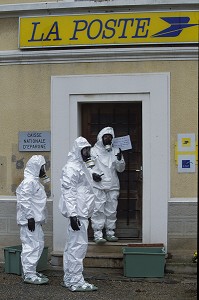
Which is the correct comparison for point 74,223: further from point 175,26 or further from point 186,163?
point 175,26

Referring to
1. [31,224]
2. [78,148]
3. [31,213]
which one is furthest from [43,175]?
[78,148]

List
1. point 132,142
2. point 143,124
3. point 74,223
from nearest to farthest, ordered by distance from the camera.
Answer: point 74,223 → point 143,124 → point 132,142

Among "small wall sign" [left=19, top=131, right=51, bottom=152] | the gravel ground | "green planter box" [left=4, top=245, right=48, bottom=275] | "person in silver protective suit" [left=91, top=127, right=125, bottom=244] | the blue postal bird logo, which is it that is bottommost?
the gravel ground

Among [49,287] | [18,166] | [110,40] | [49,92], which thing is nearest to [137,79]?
[110,40]

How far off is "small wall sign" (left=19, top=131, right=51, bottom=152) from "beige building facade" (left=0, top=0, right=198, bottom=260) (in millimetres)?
56

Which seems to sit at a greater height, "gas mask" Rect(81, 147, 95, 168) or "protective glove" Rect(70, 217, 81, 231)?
"gas mask" Rect(81, 147, 95, 168)

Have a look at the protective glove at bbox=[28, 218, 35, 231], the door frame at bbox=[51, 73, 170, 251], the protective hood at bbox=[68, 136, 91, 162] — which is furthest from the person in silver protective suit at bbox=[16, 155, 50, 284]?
the door frame at bbox=[51, 73, 170, 251]

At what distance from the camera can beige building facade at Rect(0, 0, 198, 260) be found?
10.5m

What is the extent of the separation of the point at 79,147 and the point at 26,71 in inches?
83.5

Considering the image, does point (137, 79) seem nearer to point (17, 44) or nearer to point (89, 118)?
point (89, 118)

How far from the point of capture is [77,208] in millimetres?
9281

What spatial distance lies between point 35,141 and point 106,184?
1318 millimetres

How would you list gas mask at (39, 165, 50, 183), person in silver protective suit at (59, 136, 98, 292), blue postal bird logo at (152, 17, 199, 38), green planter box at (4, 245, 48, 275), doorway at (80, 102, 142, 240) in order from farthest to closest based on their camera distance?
doorway at (80, 102, 142, 240), blue postal bird logo at (152, 17, 199, 38), green planter box at (4, 245, 48, 275), gas mask at (39, 165, 50, 183), person in silver protective suit at (59, 136, 98, 292)

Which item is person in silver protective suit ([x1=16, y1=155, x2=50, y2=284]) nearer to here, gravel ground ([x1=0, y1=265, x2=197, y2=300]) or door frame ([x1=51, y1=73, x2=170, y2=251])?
gravel ground ([x1=0, y1=265, x2=197, y2=300])
